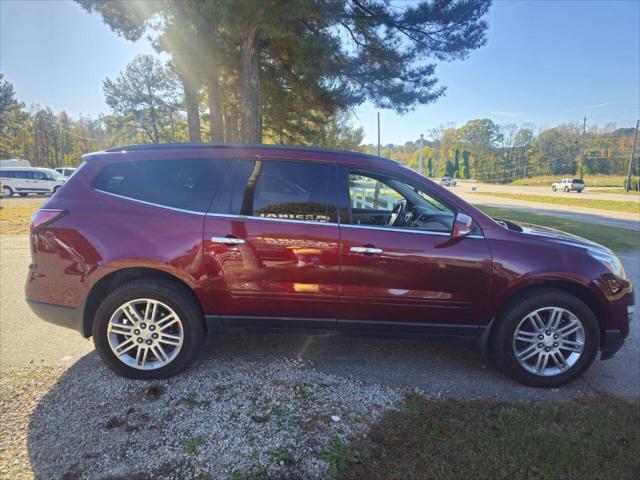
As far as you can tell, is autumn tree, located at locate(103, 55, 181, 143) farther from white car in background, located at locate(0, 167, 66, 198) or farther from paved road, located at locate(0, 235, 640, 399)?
paved road, located at locate(0, 235, 640, 399)

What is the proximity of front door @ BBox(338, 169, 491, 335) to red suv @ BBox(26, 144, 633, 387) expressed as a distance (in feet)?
0.04

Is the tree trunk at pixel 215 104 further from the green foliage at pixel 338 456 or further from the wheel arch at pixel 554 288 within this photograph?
the green foliage at pixel 338 456

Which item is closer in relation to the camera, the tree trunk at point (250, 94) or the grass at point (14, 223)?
the tree trunk at point (250, 94)

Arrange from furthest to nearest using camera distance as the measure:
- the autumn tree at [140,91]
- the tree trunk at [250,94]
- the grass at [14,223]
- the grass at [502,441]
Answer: the autumn tree at [140,91]
the grass at [14,223]
the tree trunk at [250,94]
the grass at [502,441]

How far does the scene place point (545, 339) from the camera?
114 inches

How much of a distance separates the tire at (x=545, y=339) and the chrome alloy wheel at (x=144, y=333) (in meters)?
2.63

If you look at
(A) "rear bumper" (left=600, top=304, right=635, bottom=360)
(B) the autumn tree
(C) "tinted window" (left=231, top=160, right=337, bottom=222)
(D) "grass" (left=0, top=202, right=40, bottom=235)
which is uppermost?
(B) the autumn tree

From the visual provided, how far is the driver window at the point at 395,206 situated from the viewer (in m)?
2.95

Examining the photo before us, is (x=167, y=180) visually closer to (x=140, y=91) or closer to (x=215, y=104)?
(x=215, y=104)

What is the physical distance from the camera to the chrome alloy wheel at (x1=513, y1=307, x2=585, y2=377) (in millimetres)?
2875

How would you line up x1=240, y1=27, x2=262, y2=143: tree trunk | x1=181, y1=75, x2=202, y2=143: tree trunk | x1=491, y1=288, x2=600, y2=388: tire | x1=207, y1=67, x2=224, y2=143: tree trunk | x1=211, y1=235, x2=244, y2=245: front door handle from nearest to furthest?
x1=211, y1=235, x2=244, y2=245: front door handle → x1=491, y1=288, x2=600, y2=388: tire → x1=240, y1=27, x2=262, y2=143: tree trunk → x1=207, y1=67, x2=224, y2=143: tree trunk → x1=181, y1=75, x2=202, y2=143: tree trunk

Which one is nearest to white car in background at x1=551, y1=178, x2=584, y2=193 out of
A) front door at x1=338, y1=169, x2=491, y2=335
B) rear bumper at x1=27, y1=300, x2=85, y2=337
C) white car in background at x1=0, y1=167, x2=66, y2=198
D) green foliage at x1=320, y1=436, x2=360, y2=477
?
front door at x1=338, y1=169, x2=491, y2=335

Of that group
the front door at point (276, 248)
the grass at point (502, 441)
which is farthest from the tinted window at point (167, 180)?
the grass at point (502, 441)

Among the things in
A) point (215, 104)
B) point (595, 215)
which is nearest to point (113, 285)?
point (215, 104)
